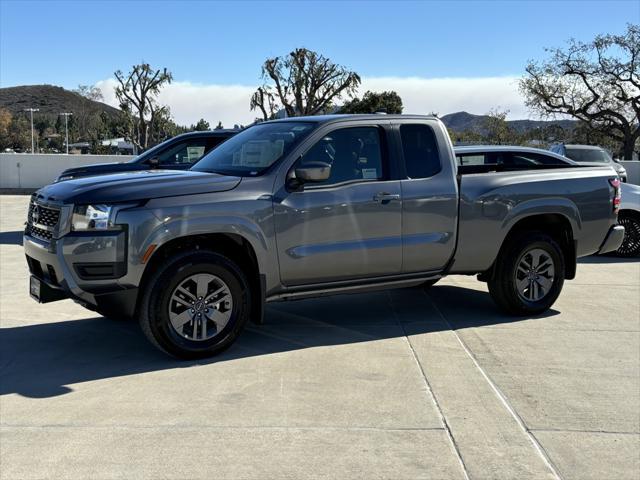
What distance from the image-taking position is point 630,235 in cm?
1106

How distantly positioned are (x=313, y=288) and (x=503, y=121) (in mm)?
47031

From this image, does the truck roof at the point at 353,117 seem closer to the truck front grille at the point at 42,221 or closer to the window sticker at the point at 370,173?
the window sticker at the point at 370,173

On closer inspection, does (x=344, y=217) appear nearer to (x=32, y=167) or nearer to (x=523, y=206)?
(x=523, y=206)

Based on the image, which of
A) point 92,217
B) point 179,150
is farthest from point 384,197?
point 179,150

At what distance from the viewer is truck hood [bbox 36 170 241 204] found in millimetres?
5047

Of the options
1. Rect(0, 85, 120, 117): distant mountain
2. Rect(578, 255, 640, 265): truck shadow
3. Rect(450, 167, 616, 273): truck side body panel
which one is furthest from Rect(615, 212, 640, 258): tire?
Rect(0, 85, 120, 117): distant mountain

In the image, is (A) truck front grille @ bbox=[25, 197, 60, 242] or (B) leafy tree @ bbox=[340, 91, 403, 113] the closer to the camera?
(A) truck front grille @ bbox=[25, 197, 60, 242]

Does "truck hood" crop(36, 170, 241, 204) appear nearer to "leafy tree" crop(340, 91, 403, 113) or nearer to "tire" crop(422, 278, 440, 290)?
"tire" crop(422, 278, 440, 290)

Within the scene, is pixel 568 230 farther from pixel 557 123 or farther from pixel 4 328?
pixel 557 123

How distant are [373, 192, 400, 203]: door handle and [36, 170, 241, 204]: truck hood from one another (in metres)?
1.25

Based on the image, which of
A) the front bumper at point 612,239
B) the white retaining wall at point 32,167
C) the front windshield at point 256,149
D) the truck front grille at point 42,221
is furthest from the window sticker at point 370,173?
the white retaining wall at point 32,167

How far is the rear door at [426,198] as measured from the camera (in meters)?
6.12

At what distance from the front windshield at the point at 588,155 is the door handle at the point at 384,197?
10.4m

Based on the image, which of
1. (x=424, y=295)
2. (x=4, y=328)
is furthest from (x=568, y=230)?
(x=4, y=328)
